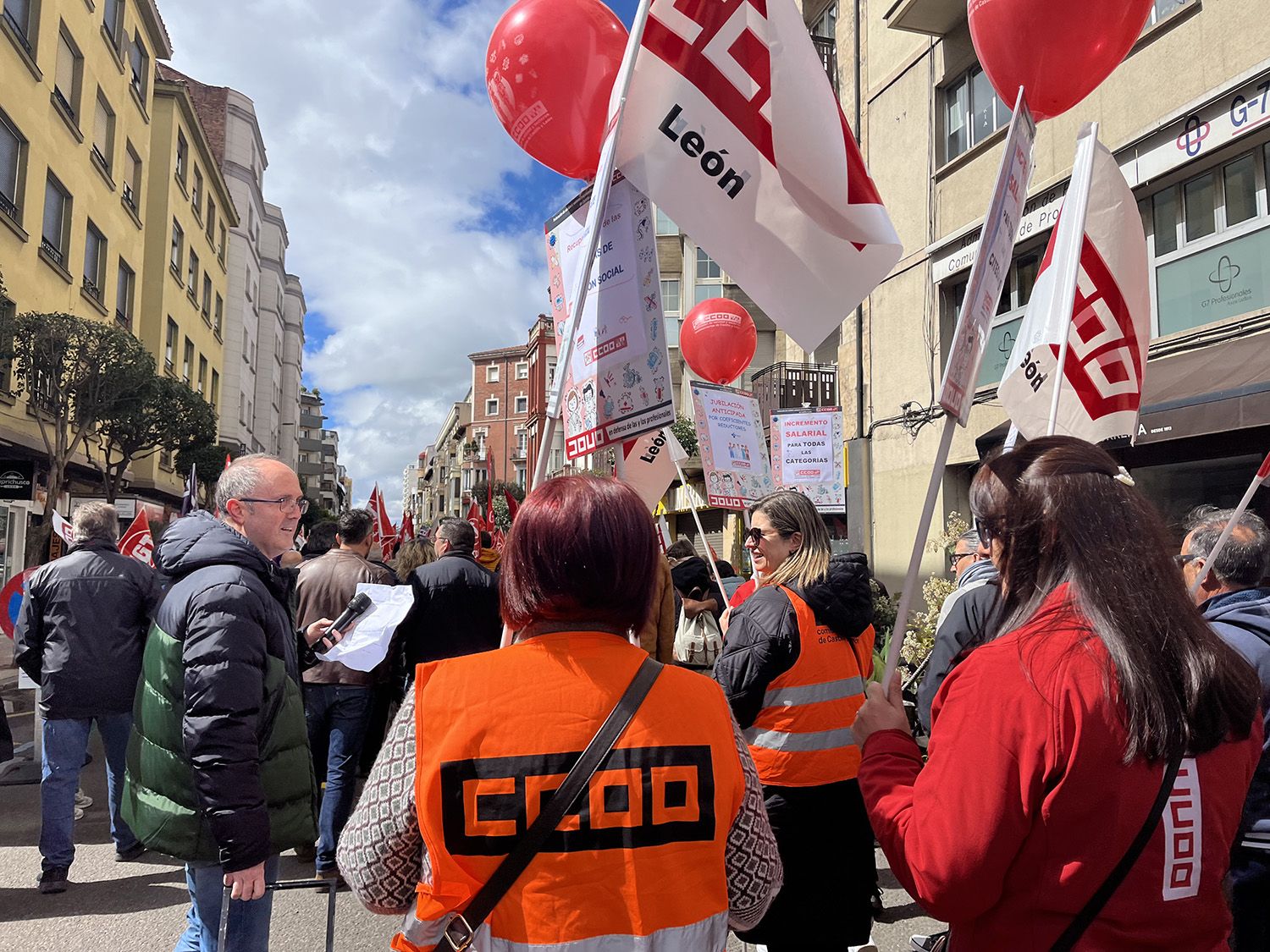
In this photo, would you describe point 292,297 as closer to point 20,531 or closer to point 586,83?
point 20,531

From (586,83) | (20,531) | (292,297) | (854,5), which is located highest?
(292,297)

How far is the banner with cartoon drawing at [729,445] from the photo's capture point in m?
6.68

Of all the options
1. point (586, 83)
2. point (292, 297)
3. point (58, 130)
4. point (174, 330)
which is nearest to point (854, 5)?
point (586, 83)

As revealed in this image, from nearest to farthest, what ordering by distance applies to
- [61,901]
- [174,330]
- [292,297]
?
[61,901] → [174,330] → [292,297]

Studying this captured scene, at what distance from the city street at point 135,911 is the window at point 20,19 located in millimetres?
15739

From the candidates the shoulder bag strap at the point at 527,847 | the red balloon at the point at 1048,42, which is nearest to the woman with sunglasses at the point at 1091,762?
the shoulder bag strap at the point at 527,847

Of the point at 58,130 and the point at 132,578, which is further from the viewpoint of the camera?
the point at 58,130

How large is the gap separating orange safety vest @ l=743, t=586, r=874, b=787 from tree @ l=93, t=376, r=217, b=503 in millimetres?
15654

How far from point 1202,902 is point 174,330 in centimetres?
3292

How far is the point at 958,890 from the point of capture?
5.04 ft

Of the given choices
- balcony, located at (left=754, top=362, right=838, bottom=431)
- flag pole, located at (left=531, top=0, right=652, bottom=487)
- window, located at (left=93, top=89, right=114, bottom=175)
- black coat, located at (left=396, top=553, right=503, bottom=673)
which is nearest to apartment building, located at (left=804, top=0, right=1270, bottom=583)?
balcony, located at (left=754, top=362, right=838, bottom=431)

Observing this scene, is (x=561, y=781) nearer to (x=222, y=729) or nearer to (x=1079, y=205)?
(x=222, y=729)

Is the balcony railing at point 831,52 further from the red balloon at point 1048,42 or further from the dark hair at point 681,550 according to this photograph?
the red balloon at point 1048,42

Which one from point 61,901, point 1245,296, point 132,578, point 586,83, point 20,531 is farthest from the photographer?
point 20,531
